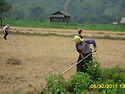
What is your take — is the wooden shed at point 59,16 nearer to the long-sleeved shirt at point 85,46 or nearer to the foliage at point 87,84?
the long-sleeved shirt at point 85,46

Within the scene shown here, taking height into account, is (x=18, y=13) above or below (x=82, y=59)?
above

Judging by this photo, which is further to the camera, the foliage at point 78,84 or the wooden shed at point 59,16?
the wooden shed at point 59,16

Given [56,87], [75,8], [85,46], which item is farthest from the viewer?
[75,8]

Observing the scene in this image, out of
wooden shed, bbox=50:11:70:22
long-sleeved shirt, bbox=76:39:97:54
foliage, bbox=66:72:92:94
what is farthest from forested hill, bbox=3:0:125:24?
foliage, bbox=66:72:92:94

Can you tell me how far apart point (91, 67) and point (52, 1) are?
115509 mm

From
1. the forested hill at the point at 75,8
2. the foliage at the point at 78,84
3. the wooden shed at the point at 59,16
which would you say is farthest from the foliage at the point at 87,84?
the forested hill at the point at 75,8

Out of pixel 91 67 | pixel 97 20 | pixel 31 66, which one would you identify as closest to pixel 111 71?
pixel 91 67

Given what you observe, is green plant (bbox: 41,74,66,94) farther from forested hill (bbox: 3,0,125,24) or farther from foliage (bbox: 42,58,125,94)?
forested hill (bbox: 3,0,125,24)

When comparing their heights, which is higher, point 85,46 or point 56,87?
point 85,46

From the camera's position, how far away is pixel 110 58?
9.42 meters

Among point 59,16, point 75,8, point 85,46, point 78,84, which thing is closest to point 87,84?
point 78,84

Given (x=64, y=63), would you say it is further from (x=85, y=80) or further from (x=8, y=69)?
(x=85, y=80)

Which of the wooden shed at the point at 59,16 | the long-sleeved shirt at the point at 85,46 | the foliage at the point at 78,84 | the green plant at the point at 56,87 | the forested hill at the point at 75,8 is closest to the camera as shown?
the green plant at the point at 56,87

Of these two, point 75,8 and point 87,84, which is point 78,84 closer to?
point 87,84
